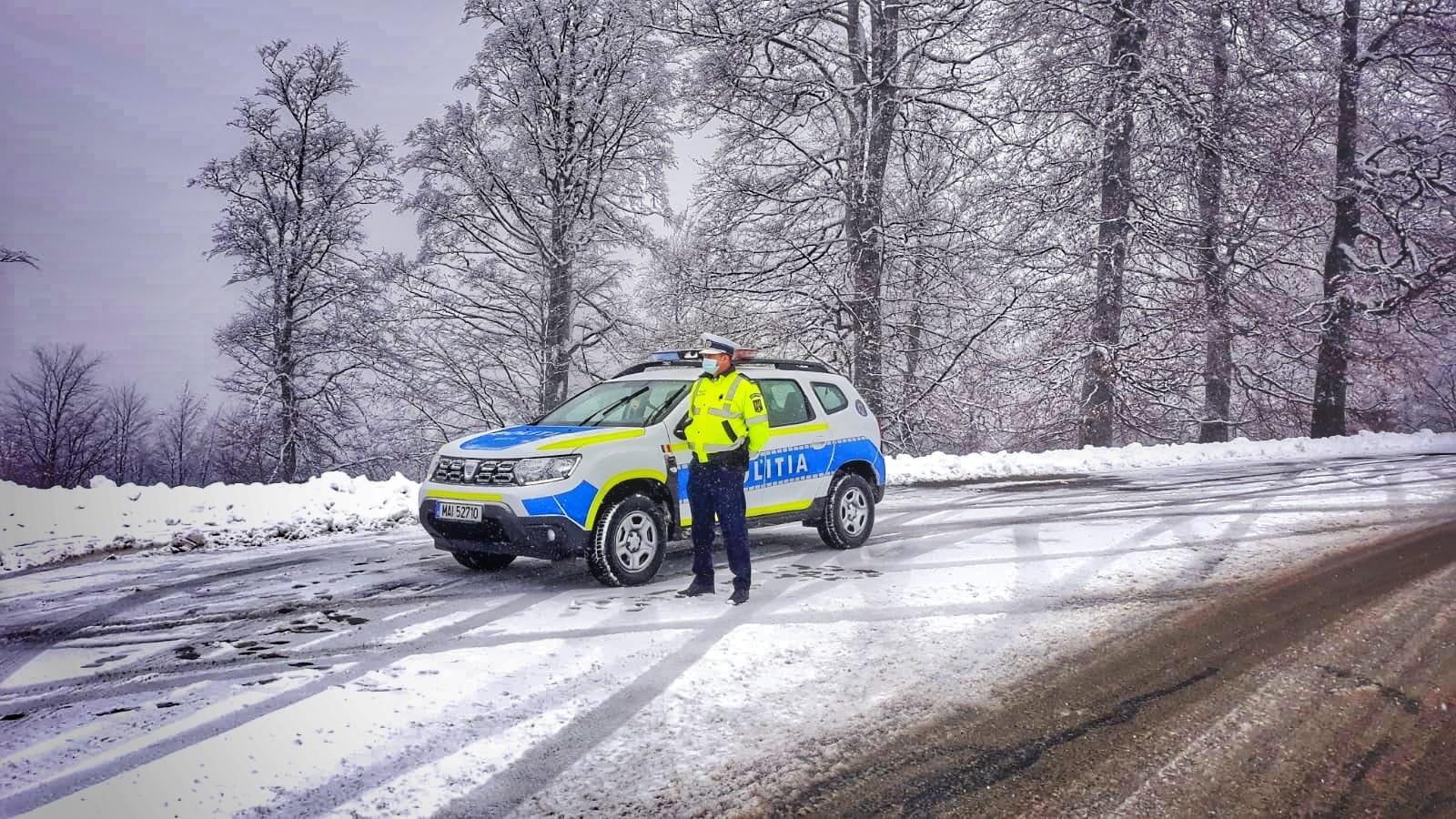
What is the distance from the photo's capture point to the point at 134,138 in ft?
91.4

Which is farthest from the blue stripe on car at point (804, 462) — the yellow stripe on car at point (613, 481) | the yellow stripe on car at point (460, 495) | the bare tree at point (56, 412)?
the bare tree at point (56, 412)

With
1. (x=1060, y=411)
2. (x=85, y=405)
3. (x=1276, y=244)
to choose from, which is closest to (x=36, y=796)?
(x=1060, y=411)

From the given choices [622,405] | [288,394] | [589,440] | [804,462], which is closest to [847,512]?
[804,462]

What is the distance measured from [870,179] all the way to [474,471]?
13371 mm

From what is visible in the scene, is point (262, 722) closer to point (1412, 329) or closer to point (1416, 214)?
point (1412, 329)

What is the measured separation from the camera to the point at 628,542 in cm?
684

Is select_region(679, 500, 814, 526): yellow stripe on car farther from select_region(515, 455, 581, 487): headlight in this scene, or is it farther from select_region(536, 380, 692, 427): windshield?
select_region(515, 455, 581, 487): headlight

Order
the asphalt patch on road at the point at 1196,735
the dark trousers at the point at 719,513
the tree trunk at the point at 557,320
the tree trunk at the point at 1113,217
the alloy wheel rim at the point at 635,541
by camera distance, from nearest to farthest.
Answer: the asphalt patch on road at the point at 1196,735
the dark trousers at the point at 719,513
the alloy wheel rim at the point at 635,541
the tree trunk at the point at 1113,217
the tree trunk at the point at 557,320

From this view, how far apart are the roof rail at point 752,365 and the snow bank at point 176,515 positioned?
14.5ft

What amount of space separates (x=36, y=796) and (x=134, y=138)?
31003 mm

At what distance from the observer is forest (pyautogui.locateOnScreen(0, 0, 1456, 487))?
60.7 ft

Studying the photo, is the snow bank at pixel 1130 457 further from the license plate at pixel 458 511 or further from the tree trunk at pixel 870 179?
the license plate at pixel 458 511

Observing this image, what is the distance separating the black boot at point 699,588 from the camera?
6516mm

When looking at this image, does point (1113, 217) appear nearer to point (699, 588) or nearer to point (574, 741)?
point (699, 588)
